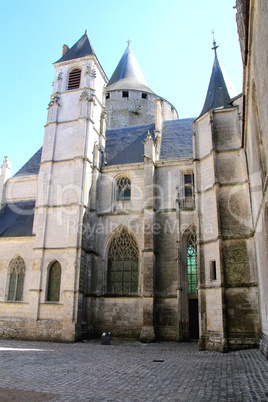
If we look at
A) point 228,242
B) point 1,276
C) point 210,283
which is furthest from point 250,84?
point 1,276

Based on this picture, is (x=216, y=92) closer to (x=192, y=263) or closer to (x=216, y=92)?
(x=216, y=92)

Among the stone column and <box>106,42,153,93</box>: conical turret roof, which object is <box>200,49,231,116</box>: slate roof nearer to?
the stone column

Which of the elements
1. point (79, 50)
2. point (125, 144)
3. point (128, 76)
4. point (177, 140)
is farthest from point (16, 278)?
point (128, 76)

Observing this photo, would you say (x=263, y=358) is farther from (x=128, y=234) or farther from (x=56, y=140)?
(x=56, y=140)

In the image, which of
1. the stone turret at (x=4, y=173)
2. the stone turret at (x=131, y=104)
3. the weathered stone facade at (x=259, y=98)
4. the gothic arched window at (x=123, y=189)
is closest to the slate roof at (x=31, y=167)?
the stone turret at (x=4, y=173)

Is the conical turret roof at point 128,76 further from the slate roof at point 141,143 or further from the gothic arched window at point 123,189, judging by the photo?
the gothic arched window at point 123,189

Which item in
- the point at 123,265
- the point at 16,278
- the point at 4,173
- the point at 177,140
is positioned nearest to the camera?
the point at 123,265

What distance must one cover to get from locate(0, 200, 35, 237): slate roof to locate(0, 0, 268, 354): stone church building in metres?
0.08

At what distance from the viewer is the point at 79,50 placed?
2175cm

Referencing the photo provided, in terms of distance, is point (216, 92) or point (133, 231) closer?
point (216, 92)

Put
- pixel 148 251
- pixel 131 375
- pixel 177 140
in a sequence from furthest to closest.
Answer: pixel 177 140, pixel 148 251, pixel 131 375

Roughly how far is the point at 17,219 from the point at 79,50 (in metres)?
11.6

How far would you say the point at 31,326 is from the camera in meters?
15.6

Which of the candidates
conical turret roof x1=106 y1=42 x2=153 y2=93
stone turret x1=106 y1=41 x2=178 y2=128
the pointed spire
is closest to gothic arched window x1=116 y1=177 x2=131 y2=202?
the pointed spire
